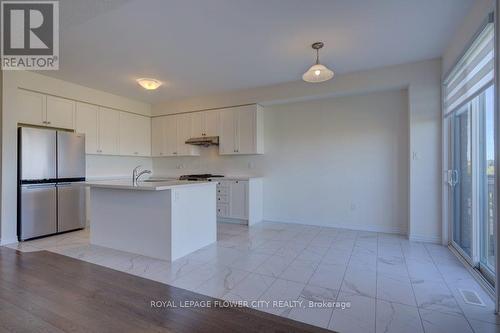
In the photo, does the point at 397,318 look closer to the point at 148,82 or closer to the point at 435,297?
the point at 435,297

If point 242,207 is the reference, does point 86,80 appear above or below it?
above

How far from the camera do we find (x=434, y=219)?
3.57m

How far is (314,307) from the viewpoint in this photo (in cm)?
197

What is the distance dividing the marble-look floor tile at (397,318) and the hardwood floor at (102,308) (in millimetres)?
475

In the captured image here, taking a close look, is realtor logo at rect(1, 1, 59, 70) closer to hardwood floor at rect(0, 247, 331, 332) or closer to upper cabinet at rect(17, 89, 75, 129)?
upper cabinet at rect(17, 89, 75, 129)

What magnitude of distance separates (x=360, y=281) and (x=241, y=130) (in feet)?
11.4

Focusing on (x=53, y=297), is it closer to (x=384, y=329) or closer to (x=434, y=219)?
(x=384, y=329)

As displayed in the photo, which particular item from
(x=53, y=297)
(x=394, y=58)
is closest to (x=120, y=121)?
(x=53, y=297)

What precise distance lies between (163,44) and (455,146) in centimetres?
400

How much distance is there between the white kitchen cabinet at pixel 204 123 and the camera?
17.5 ft

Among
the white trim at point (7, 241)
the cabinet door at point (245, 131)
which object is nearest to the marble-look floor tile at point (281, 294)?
the cabinet door at point (245, 131)

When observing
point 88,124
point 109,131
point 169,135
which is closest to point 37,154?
point 88,124

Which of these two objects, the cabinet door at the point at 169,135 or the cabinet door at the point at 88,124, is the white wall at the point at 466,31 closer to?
the cabinet door at the point at 169,135

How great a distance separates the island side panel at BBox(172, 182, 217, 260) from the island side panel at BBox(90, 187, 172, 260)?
0.31 ft
